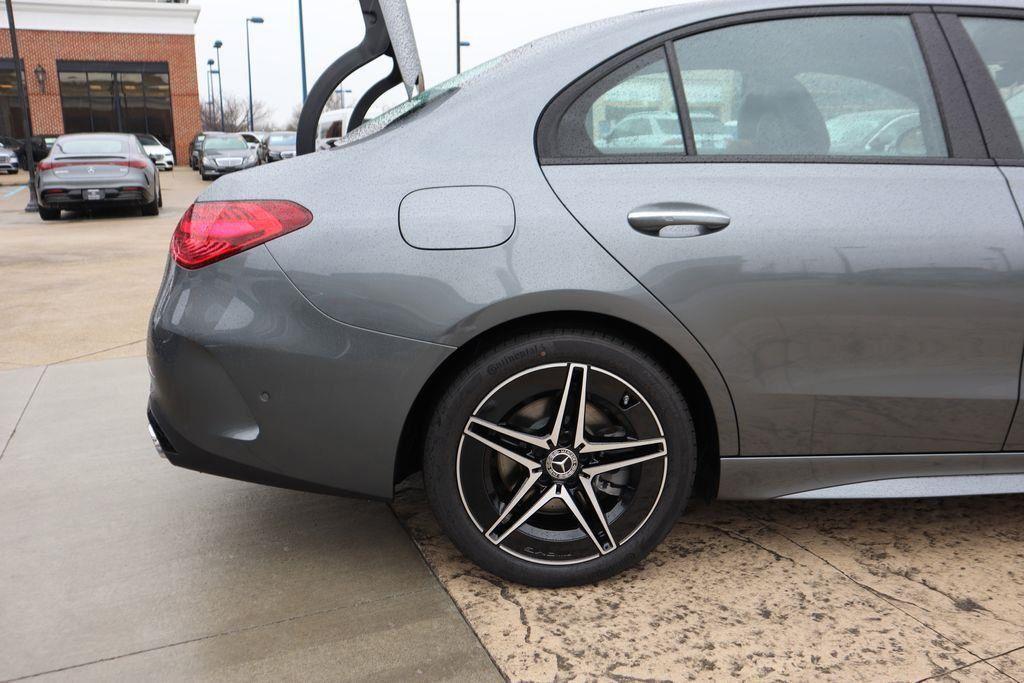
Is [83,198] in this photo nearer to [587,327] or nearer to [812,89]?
[587,327]

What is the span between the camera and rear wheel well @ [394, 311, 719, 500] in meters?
2.34

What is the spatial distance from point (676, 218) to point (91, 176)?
43.6 feet

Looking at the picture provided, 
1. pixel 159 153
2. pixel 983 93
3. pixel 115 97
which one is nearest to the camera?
pixel 983 93

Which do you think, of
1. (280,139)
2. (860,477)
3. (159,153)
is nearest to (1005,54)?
(860,477)

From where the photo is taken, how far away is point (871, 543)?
277 centimetres

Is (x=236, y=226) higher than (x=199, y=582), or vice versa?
(x=236, y=226)

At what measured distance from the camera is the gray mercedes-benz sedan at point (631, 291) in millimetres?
2271

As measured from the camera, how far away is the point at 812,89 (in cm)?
246

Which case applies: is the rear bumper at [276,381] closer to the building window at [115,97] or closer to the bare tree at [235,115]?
the building window at [115,97]

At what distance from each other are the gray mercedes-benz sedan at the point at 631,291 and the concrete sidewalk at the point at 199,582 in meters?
0.34

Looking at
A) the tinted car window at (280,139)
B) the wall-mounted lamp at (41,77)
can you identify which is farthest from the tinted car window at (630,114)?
the wall-mounted lamp at (41,77)

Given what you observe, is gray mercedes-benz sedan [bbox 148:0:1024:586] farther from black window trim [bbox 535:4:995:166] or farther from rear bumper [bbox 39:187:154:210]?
rear bumper [bbox 39:187:154:210]

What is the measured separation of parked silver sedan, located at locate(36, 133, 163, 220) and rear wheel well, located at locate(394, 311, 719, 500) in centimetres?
1276

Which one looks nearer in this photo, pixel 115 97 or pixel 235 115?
pixel 115 97
